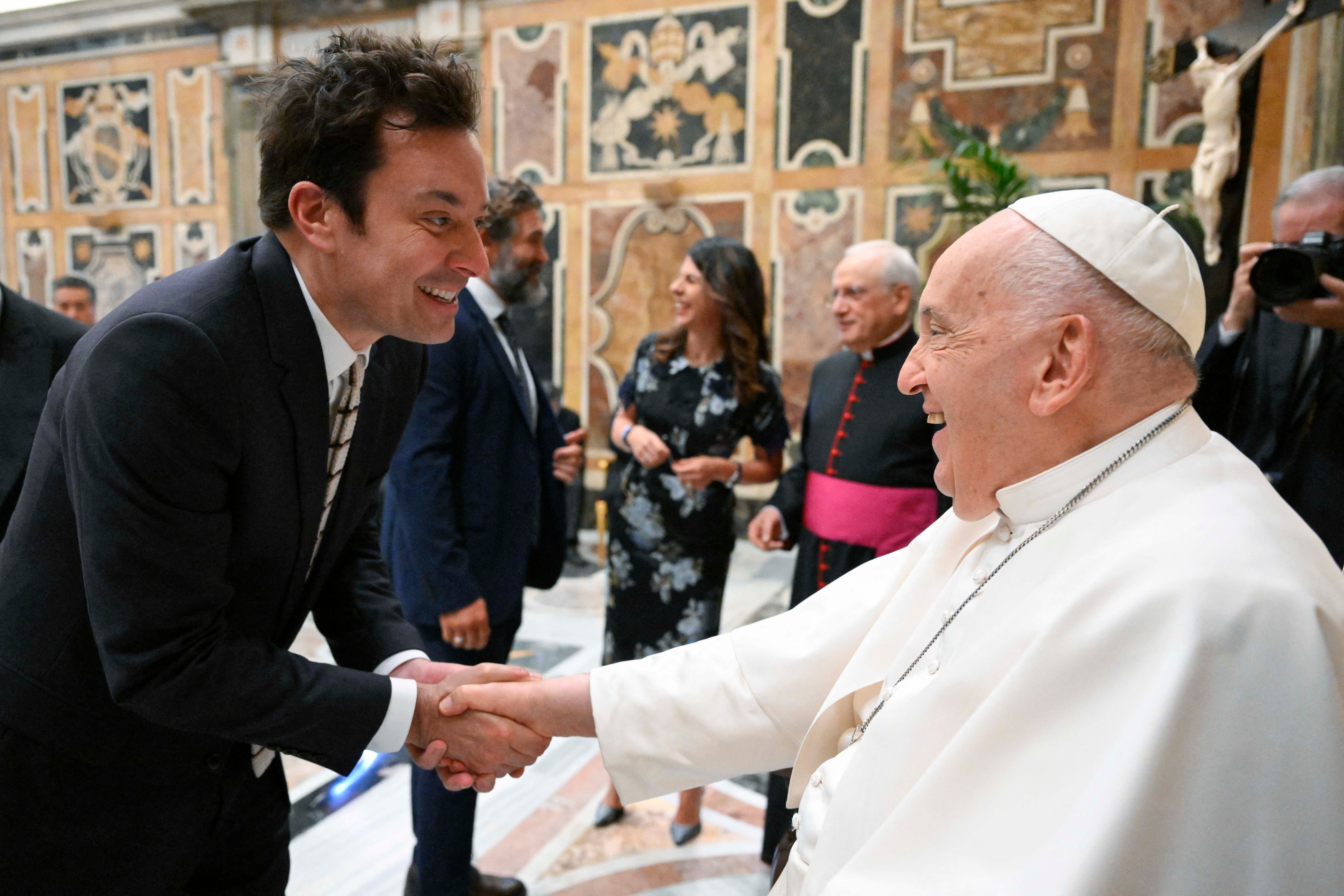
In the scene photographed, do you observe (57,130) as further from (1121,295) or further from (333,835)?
(1121,295)

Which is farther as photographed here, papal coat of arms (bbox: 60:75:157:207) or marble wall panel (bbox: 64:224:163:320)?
marble wall panel (bbox: 64:224:163:320)

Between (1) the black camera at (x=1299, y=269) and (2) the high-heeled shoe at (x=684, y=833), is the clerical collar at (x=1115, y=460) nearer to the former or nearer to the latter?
(1) the black camera at (x=1299, y=269)

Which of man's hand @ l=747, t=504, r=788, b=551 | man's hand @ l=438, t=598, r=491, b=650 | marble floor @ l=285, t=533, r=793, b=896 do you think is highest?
man's hand @ l=747, t=504, r=788, b=551

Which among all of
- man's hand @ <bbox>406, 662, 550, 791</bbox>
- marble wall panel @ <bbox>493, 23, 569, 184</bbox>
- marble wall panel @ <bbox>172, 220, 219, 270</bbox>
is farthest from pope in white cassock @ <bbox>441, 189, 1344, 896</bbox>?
marble wall panel @ <bbox>172, 220, 219, 270</bbox>

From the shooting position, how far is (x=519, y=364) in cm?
283

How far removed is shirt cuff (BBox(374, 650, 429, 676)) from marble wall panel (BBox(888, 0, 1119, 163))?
18.0ft

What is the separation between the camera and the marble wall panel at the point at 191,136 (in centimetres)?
948

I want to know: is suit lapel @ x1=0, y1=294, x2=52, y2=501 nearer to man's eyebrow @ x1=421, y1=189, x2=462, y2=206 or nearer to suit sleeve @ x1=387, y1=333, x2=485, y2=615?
suit sleeve @ x1=387, y1=333, x2=485, y2=615

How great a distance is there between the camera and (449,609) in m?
2.52

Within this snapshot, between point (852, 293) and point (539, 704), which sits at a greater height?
point (852, 293)

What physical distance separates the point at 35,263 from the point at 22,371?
10.1 meters

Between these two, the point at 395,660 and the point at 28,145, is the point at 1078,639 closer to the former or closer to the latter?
the point at 395,660

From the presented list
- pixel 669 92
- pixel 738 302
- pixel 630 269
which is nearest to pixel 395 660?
pixel 738 302

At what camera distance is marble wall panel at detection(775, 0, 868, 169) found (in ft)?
23.3
